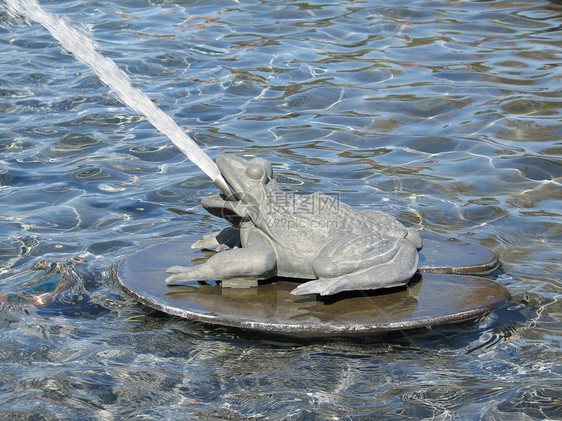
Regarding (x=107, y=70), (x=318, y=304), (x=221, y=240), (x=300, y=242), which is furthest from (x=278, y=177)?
(x=107, y=70)

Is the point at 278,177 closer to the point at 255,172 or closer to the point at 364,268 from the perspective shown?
the point at 255,172

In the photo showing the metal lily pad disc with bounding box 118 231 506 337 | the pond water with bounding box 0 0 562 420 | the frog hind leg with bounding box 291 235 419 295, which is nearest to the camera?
the pond water with bounding box 0 0 562 420

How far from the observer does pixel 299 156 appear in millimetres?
9148

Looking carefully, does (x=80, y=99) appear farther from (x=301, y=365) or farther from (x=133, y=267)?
(x=301, y=365)

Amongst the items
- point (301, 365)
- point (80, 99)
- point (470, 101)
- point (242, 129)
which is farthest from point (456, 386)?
point (80, 99)

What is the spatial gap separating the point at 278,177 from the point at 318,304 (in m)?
3.59

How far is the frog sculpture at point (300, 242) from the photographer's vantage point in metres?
4.99

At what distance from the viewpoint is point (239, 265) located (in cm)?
514

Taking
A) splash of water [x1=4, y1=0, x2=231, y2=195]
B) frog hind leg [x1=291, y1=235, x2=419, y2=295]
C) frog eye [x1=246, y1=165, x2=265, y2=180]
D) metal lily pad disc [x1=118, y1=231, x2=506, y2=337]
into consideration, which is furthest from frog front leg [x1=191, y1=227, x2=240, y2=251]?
splash of water [x1=4, y1=0, x2=231, y2=195]

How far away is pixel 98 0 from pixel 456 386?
1442 centimetres

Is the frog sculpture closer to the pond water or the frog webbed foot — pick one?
the frog webbed foot

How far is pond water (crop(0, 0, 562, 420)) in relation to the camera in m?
4.48

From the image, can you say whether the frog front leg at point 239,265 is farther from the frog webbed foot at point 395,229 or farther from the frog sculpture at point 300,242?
the frog webbed foot at point 395,229

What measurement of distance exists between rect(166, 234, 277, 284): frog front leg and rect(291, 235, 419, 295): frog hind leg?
0.34 m
